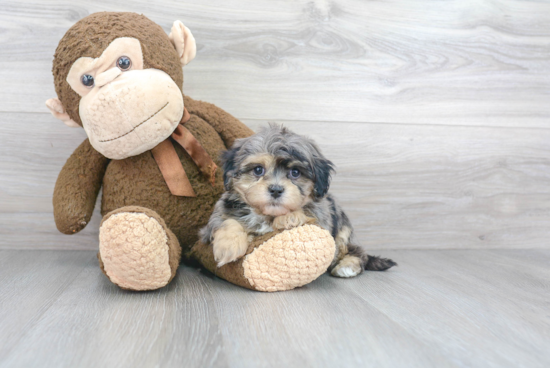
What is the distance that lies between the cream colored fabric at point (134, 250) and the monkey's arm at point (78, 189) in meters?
0.41

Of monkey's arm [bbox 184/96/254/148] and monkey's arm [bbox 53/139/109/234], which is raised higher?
monkey's arm [bbox 184/96/254/148]

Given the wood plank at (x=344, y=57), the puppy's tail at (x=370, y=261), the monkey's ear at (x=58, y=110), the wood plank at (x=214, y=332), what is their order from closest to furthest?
the wood plank at (x=214, y=332), the monkey's ear at (x=58, y=110), the puppy's tail at (x=370, y=261), the wood plank at (x=344, y=57)

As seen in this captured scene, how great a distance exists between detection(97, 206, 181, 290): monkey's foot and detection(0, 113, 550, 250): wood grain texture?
2.65 feet

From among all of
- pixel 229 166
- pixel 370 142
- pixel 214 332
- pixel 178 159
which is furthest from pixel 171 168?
pixel 370 142

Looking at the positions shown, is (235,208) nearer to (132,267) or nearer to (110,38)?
(132,267)

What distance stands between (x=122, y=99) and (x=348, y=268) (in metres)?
1.04

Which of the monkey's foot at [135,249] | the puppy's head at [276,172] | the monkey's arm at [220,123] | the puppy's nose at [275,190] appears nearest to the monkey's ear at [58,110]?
the monkey's arm at [220,123]

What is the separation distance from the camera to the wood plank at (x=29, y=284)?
1096mm

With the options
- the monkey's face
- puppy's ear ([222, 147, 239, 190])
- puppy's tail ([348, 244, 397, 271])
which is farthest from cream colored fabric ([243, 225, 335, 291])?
the monkey's face

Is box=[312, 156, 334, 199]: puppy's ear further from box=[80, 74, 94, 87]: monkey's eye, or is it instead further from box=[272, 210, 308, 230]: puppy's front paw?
box=[80, 74, 94, 87]: monkey's eye

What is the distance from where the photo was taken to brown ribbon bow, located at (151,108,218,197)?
1608 millimetres

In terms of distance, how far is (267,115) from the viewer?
81.9 inches

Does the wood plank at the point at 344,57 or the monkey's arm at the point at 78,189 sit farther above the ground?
the wood plank at the point at 344,57

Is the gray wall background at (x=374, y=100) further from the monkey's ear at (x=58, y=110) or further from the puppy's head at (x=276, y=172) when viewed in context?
the puppy's head at (x=276, y=172)
